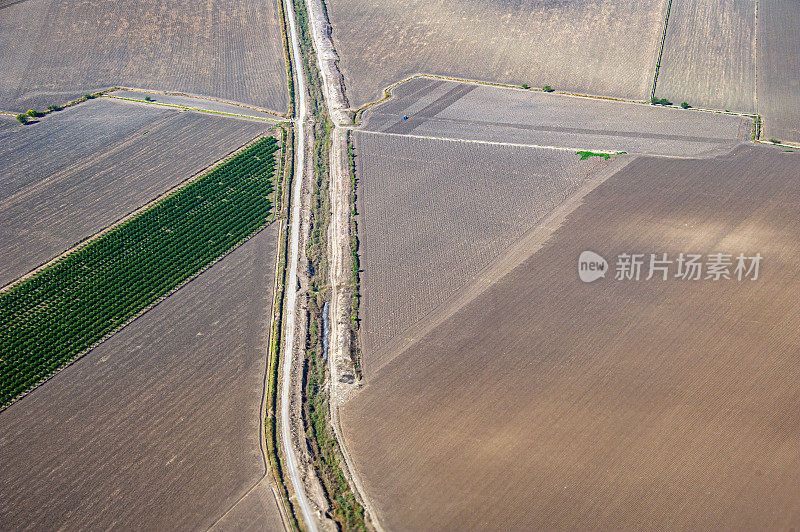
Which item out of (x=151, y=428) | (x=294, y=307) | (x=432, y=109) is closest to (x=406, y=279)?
(x=294, y=307)

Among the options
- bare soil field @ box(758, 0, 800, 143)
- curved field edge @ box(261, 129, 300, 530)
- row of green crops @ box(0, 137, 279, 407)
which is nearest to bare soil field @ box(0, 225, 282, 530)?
curved field edge @ box(261, 129, 300, 530)

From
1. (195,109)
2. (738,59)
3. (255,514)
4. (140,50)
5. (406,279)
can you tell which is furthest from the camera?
(140,50)

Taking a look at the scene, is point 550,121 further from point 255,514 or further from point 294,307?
point 255,514

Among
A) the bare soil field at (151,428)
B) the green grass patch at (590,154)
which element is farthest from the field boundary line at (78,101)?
the green grass patch at (590,154)

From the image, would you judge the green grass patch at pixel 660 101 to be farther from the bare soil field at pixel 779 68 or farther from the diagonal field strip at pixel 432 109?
the diagonal field strip at pixel 432 109

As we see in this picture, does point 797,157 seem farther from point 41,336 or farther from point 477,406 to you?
point 41,336

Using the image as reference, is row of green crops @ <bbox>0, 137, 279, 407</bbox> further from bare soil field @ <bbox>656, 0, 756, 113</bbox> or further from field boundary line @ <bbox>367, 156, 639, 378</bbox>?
bare soil field @ <bbox>656, 0, 756, 113</bbox>
